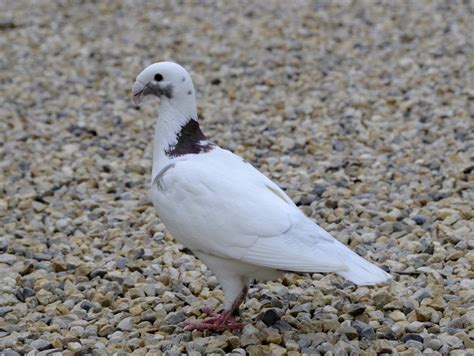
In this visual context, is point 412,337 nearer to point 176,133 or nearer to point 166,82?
point 176,133

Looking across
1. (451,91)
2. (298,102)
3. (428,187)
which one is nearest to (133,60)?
(298,102)

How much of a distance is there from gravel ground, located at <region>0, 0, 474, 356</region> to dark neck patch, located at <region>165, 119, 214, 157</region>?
791 millimetres

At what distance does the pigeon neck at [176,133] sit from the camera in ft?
13.3

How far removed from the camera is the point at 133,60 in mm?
9320

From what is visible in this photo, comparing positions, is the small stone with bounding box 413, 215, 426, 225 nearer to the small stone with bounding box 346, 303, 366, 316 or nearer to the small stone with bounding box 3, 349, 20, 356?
the small stone with bounding box 346, 303, 366, 316

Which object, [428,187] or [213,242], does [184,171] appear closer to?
[213,242]

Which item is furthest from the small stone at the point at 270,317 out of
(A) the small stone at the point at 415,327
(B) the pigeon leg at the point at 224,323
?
(A) the small stone at the point at 415,327

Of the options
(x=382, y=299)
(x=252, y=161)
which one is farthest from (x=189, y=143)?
(x=252, y=161)

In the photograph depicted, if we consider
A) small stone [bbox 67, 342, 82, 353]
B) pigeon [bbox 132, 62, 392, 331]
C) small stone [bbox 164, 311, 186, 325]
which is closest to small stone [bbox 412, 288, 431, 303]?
pigeon [bbox 132, 62, 392, 331]

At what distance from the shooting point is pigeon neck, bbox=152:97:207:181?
13.3ft

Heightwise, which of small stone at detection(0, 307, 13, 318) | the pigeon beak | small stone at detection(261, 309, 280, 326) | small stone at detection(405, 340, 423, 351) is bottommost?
small stone at detection(0, 307, 13, 318)

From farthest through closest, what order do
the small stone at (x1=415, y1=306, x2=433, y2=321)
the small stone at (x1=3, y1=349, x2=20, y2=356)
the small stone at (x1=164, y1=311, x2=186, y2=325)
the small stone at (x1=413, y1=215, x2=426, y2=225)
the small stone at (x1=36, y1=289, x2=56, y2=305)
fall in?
the small stone at (x1=413, y1=215, x2=426, y2=225), the small stone at (x1=36, y1=289, x2=56, y2=305), the small stone at (x1=164, y1=311, x2=186, y2=325), the small stone at (x1=415, y1=306, x2=433, y2=321), the small stone at (x1=3, y1=349, x2=20, y2=356)

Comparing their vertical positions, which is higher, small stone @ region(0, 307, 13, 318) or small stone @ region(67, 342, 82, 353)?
small stone @ region(67, 342, 82, 353)

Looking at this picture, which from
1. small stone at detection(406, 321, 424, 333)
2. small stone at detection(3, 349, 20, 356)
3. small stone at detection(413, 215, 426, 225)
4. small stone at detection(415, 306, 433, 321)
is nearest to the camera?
small stone at detection(3, 349, 20, 356)
